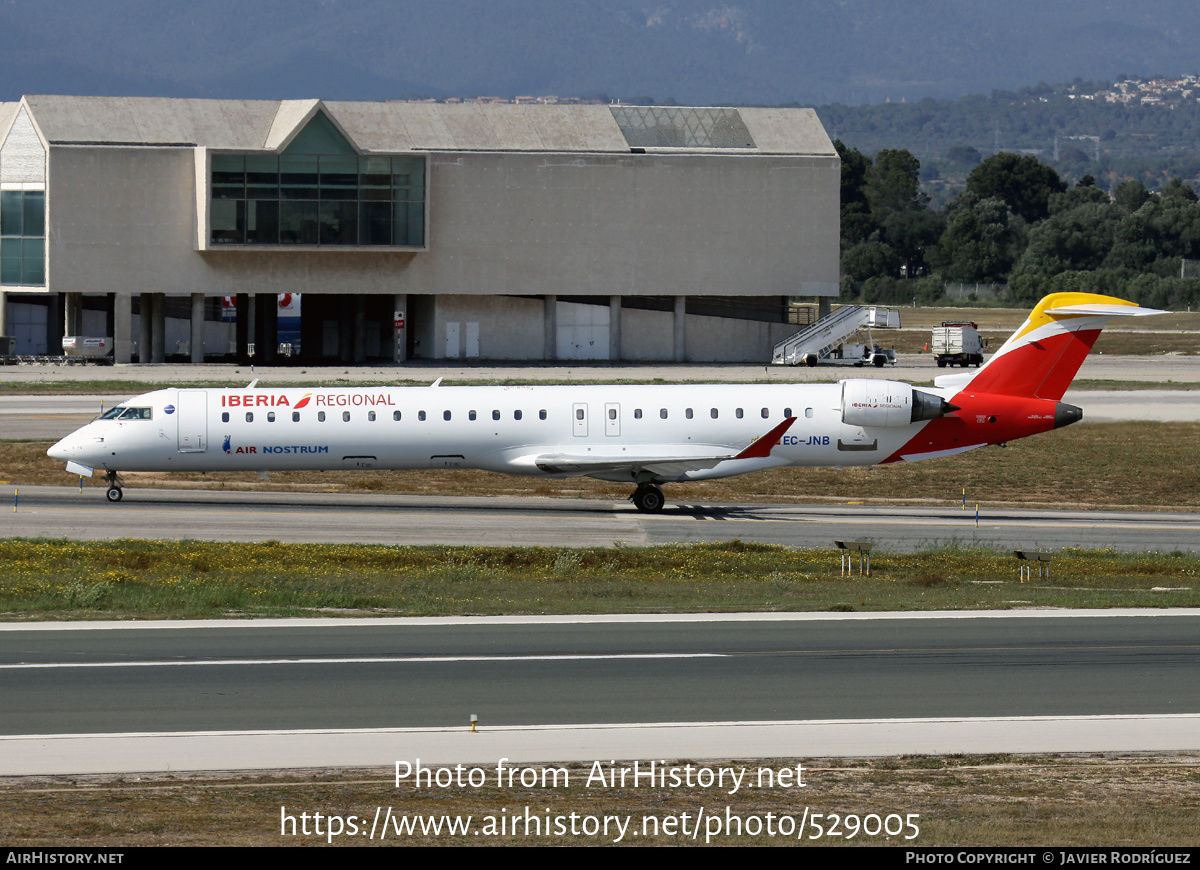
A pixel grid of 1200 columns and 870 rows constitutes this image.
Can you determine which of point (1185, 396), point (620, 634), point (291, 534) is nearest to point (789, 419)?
point (291, 534)

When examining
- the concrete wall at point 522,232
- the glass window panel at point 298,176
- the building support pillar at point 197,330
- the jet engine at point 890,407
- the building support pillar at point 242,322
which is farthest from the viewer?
the building support pillar at point 242,322

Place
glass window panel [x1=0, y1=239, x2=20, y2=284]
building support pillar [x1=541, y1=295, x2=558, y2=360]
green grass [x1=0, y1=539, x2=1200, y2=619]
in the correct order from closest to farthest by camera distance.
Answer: green grass [x1=0, y1=539, x2=1200, y2=619], glass window panel [x1=0, y1=239, x2=20, y2=284], building support pillar [x1=541, y1=295, x2=558, y2=360]

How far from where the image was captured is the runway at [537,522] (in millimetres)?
33938

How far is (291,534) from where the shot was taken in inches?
1340

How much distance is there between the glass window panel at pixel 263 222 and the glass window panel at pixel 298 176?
965mm

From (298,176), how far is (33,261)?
53.7ft

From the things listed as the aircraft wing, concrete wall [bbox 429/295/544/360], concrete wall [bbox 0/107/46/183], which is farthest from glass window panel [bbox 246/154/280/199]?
the aircraft wing

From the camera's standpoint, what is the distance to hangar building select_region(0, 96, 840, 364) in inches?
3287

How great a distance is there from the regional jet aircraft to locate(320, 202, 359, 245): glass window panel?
4825 centimetres

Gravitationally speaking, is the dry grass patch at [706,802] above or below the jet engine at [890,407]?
below

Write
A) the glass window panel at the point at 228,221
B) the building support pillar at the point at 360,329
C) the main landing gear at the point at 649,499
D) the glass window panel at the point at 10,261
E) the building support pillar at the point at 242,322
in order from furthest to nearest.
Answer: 1. the building support pillar at the point at 242,322
2. the building support pillar at the point at 360,329
3. the glass window panel at the point at 10,261
4. the glass window panel at the point at 228,221
5. the main landing gear at the point at 649,499

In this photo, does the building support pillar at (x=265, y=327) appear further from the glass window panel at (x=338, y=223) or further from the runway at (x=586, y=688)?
the runway at (x=586, y=688)

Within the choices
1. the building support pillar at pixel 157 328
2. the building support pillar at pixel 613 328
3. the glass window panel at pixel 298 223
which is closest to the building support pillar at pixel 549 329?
the building support pillar at pixel 613 328

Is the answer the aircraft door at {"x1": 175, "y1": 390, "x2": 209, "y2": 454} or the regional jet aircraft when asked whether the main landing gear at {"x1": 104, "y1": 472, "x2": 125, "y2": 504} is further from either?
the aircraft door at {"x1": 175, "y1": 390, "x2": 209, "y2": 454}
